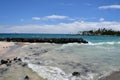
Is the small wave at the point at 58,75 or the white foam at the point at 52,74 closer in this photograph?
the small wave at the point at 58,75

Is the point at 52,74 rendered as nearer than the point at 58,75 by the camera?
No

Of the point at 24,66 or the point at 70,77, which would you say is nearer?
the point at 70,77

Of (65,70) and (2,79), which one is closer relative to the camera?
(2,79)

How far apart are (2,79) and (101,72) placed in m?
7.19

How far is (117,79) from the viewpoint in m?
15.9

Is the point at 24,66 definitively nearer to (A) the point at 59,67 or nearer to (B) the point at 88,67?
(A) the point at 59,67

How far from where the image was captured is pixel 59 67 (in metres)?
21.0

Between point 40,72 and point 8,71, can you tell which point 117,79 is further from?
point 8,71

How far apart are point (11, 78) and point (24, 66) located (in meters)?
5.18

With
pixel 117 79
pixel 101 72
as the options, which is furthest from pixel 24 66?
pixel 117 79

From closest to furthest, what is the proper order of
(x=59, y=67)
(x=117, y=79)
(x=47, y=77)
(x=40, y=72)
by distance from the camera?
(x=117, y=79) → (x=47, y=77) → (x=40, y=72) → (x=59, y=67)

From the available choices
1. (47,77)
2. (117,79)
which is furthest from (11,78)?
(117,79)

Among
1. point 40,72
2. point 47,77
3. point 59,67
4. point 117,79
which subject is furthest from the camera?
point 59,67

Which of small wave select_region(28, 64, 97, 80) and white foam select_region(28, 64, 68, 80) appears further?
white foam select_region(28, 64, 68, 80)
